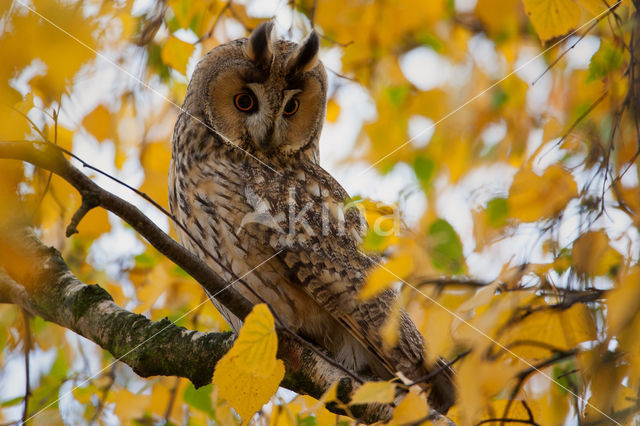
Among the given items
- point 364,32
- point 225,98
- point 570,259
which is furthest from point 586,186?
point 364,32

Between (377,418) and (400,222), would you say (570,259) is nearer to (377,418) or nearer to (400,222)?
(400,222)

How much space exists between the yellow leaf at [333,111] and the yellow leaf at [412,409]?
2067 millimetres

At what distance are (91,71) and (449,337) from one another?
1.79m

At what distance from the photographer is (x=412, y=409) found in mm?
1015

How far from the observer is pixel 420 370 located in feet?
5.57

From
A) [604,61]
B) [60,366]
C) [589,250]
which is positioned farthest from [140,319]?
[604,61]

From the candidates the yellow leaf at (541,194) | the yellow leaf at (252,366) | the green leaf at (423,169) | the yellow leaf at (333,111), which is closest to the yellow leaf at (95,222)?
the yellow leaf at (252,366)

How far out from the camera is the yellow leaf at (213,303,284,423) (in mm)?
1058

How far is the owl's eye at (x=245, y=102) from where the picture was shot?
2.07m

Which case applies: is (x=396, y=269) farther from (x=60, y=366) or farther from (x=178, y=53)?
(x=60, y=366)

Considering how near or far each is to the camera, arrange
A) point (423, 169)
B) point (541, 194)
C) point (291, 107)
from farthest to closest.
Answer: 1. point (291, 107)
2. point (423, 169)
3. point (541, 194)

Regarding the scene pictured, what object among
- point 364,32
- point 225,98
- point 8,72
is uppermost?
point 364,32

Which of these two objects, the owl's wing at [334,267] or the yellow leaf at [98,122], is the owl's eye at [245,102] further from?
the yellow leaf at [98,122]

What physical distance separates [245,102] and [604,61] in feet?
3.85
